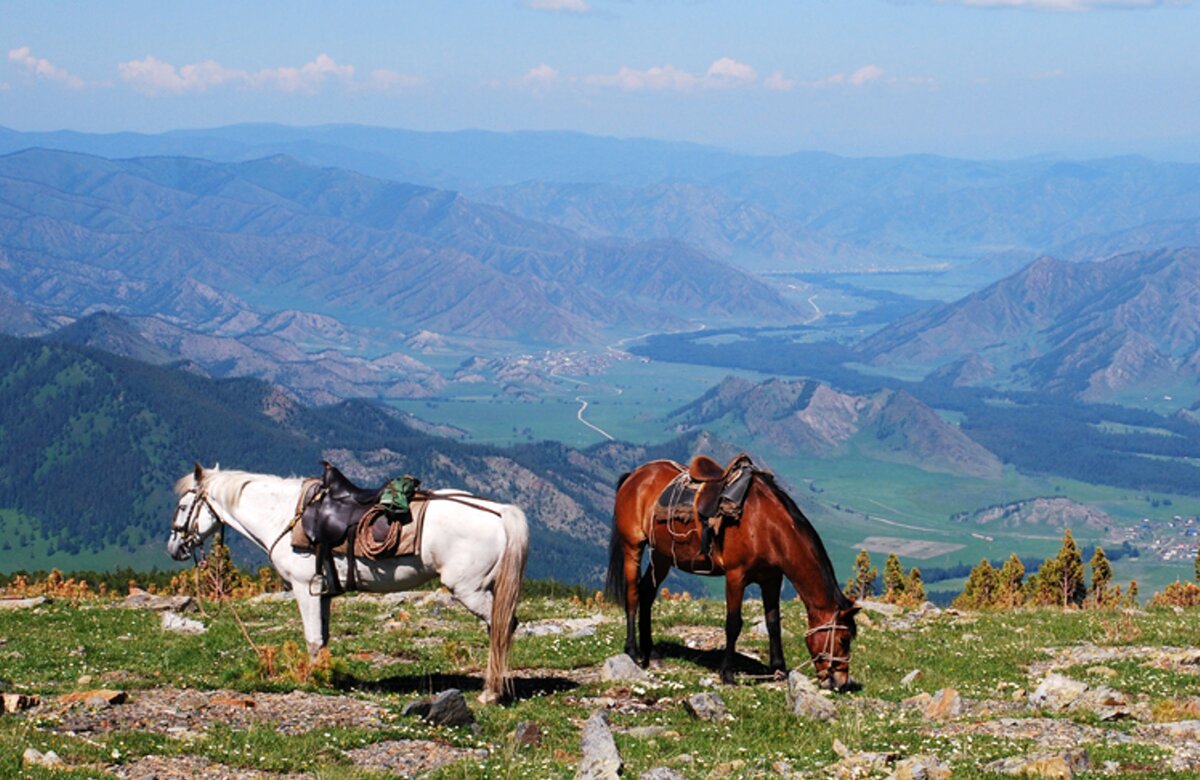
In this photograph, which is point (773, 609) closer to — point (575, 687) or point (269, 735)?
point (575, 687)

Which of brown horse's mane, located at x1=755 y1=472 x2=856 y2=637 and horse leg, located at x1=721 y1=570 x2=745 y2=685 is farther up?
brown horse's mane, located at x1=755 y1=472 x2=856 y2=637

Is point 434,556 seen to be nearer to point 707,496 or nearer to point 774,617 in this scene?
point 707,496

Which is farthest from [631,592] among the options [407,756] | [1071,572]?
[1071,572]

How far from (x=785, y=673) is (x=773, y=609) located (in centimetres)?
118

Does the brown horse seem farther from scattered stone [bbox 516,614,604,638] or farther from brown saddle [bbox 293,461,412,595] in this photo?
brown saddle [bbox 293,461,412,595]

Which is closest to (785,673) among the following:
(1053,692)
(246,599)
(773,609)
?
(773,609)

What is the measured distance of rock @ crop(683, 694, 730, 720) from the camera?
64.7 ft

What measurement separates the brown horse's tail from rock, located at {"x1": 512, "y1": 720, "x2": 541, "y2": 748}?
749 cm

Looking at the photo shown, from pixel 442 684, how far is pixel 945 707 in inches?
328

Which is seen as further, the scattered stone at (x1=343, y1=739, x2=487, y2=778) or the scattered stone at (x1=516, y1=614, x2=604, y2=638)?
the scattered stone at (x1=516, y1=614, x2=604, y2=638)

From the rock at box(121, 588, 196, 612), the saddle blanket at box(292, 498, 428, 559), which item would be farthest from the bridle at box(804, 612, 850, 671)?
the rock at box(121, 588, 196, 612)

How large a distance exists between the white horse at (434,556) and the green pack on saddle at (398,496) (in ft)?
1.30

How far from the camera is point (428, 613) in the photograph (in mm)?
32000

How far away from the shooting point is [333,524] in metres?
22.2
